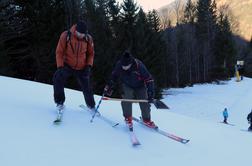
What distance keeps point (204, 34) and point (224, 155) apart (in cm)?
5929

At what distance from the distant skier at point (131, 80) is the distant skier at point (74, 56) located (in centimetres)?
60

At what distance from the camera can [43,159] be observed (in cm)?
469

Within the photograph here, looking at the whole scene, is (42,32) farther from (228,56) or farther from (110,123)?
(228,56)

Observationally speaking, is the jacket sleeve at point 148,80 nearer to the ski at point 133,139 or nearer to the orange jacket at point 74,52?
the ski at point 133,139

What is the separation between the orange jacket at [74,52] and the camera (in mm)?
6383

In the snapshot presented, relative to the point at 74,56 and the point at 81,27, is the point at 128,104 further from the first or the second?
the point at 81,27

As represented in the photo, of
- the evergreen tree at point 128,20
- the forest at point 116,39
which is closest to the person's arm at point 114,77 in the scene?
the forest at point 116,39

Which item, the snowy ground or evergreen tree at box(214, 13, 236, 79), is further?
evergreen tree at box(214, 13, 236, 79)

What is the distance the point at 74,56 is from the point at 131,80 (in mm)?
1173

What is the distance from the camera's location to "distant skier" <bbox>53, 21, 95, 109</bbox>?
637cm

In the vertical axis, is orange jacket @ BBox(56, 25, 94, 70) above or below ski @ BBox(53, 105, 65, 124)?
above

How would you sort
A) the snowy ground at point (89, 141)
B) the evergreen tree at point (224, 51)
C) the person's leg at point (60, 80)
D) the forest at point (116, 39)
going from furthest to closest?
the evergreen tree at point (224, 51) < the forest at point (116, 39) < the person's leg at point (60, 80) < the snowy ground at point (89, 141)

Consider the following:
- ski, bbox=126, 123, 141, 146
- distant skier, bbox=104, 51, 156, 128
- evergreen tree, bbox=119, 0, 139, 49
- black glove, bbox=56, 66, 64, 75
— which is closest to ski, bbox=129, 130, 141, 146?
ski, bbox=126, 123, 141, 146

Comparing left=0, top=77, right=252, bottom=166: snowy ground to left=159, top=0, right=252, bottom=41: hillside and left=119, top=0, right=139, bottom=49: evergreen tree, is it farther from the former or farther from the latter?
left=159, top=0, right=252, bottom=41: hillside
